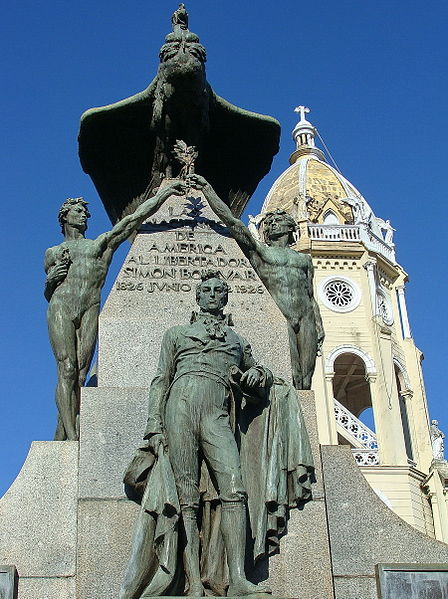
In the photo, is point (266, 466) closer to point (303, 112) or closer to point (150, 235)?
point (150, 235)

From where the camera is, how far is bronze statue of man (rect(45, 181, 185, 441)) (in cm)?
1005

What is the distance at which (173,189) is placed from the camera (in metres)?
11.1

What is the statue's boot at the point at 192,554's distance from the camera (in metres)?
7.89

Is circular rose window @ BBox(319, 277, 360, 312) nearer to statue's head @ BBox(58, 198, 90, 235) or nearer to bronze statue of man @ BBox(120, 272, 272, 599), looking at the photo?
statue's head @ BBox(58, 198, 90, 235)

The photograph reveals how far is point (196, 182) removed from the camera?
→ 11188 mm

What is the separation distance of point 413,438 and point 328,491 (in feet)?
141

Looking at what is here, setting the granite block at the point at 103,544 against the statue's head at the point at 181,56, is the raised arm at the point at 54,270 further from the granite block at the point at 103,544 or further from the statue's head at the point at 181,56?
the statue's head at the point at 181,56

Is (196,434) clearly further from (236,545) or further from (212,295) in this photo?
(212,295)

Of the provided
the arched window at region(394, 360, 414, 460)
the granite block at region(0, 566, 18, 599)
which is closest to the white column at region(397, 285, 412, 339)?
the arched window at region(394, 360, 414, 460)

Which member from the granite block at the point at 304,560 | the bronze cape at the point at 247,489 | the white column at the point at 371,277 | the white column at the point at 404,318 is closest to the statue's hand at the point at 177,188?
the bronze cape at the point at 247,489

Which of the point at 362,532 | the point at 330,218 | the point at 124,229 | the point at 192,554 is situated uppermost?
the point at 330,218

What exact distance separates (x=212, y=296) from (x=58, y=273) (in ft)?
6.60

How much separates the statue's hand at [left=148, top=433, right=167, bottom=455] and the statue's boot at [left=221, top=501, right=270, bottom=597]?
2.29 ft

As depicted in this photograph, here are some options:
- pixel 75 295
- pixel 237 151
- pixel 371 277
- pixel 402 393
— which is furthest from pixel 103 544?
pixel 402 393
